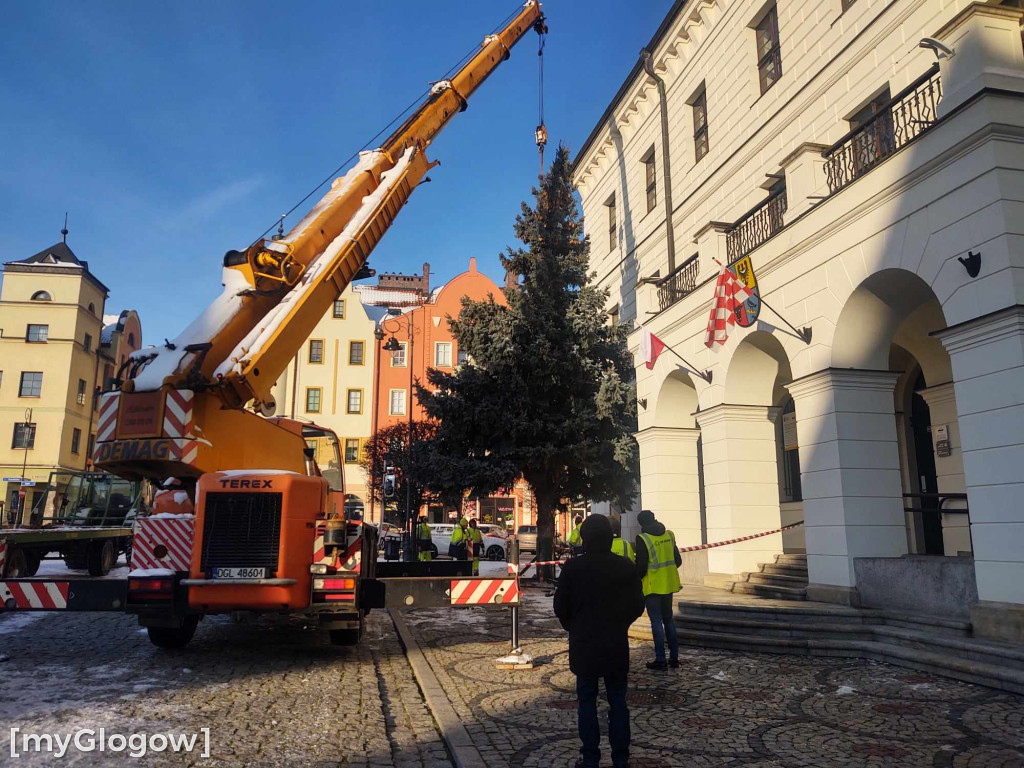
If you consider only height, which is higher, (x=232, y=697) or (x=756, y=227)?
(x=756, y=227)

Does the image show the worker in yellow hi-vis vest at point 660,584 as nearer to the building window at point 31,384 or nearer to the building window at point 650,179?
the building window at point 650,179

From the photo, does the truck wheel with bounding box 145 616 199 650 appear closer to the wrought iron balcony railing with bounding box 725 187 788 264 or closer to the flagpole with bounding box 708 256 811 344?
the flagpole with bounding box 708 256 811 344

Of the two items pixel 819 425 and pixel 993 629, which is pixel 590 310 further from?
pixel 993 629

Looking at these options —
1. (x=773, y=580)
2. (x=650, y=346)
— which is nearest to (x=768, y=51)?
(x=650, y=346)

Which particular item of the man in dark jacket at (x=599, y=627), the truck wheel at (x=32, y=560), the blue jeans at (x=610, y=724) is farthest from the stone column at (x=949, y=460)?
the truck wheel at (x=32, y=560)

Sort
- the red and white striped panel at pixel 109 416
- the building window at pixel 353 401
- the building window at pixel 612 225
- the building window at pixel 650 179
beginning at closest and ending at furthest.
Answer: the red and white striped panel at pixel 109 416, the building window at pixel 650 179, the building window at pixel 612 225, the building window at pixel 353 401

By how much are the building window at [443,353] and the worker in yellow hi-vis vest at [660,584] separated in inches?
1587

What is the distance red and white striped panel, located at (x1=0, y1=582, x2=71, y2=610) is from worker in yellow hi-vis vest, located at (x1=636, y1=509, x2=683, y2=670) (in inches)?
245

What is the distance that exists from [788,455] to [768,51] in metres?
9.15

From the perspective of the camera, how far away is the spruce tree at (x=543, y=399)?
18312 millimetres

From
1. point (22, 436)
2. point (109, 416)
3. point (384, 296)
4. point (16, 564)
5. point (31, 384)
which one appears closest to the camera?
point (109, 416)

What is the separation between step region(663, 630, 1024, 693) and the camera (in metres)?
6.98

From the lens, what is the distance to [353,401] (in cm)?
4762

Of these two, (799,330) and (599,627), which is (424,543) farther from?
(599,627)
